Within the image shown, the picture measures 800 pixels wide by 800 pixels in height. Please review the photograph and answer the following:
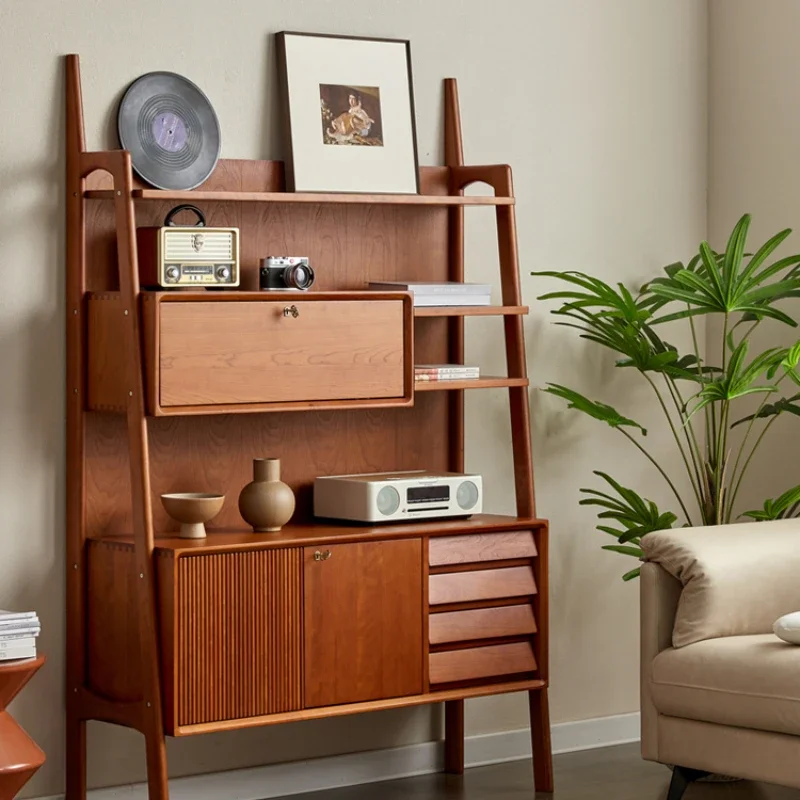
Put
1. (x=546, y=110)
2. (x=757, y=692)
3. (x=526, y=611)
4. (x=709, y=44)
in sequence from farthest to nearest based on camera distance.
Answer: (x=709, y=44) < (x=546, y=110) < (x=526, y=611) < (x=757, y=692)

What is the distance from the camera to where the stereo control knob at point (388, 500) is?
385cm

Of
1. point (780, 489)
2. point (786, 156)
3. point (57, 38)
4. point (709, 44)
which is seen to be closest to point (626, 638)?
point (780, 489)

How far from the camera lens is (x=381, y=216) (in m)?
4.19

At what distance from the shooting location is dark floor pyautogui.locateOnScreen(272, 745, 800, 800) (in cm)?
407

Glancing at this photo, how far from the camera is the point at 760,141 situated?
15.4 feet

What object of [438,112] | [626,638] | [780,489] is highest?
[438,112]

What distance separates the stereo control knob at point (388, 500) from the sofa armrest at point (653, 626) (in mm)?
641

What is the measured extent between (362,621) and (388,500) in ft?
1.04

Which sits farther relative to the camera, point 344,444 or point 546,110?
point 546,110

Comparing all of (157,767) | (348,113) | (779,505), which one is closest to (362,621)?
(157,767)

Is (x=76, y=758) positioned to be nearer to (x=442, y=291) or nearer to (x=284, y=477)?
(x=284, y=477)

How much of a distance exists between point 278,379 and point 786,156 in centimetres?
188

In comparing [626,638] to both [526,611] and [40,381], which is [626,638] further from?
[40,381]

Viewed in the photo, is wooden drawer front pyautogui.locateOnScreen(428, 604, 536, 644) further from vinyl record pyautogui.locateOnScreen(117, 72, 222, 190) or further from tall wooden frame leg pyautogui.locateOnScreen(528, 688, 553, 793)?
vinyl record pyautogui.locateOnScreen(117, 72, 222, 190)
